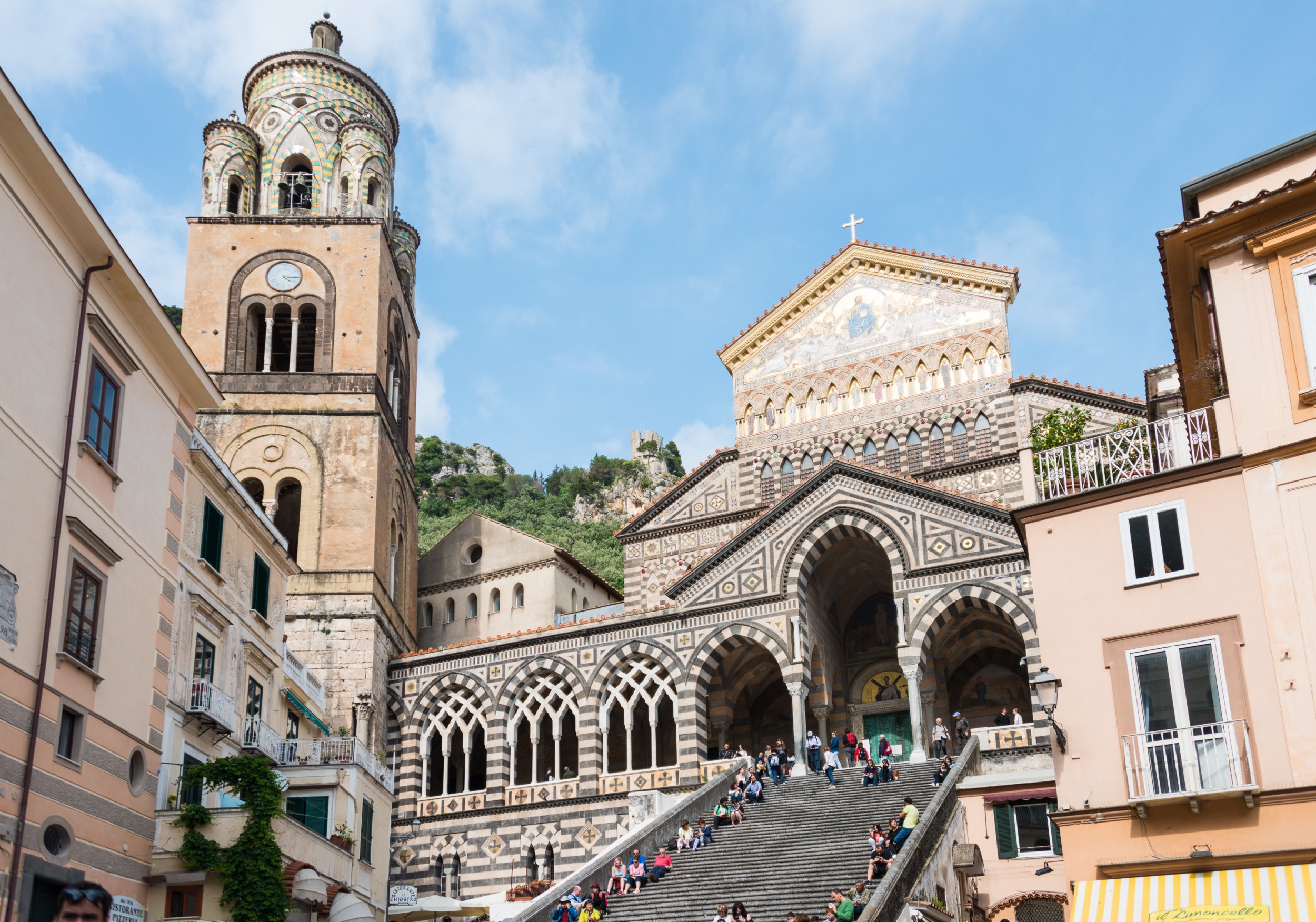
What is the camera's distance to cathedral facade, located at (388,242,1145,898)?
106 ft

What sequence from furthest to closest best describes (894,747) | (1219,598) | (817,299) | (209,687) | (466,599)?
(466,599) → (817,299) → (894,747) → (209,687) → (1219,598)

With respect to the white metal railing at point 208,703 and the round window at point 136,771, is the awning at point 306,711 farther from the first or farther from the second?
the round window at point 136,771

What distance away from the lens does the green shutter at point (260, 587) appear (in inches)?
981

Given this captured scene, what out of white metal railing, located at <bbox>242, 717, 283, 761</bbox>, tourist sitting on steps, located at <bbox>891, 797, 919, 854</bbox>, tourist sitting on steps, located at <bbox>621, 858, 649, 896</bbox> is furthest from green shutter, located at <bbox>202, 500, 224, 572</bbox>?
tourist sitting on steps, located at <bbox>891, 797, 919, 854</bbox>

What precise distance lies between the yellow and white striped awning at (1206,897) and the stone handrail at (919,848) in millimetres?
4071

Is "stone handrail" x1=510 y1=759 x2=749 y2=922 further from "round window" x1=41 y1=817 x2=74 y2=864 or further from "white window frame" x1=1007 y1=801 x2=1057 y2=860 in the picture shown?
"round window" x1=41 y1=817 x2=74 y2=864

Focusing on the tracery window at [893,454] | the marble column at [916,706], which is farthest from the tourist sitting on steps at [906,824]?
the tracery window at [893,454]

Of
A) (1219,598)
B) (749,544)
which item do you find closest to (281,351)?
(749,544)

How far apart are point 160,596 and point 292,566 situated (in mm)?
9144

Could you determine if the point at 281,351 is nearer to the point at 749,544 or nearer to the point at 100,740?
the point at 749,544

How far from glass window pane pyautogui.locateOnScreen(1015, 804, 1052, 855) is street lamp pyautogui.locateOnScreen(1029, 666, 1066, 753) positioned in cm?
969

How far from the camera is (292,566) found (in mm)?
29078

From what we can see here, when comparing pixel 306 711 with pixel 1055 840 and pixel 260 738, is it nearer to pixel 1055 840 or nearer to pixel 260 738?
pixel 260 738

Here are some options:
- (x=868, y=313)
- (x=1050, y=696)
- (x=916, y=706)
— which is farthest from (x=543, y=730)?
(x=1050, y=696)
